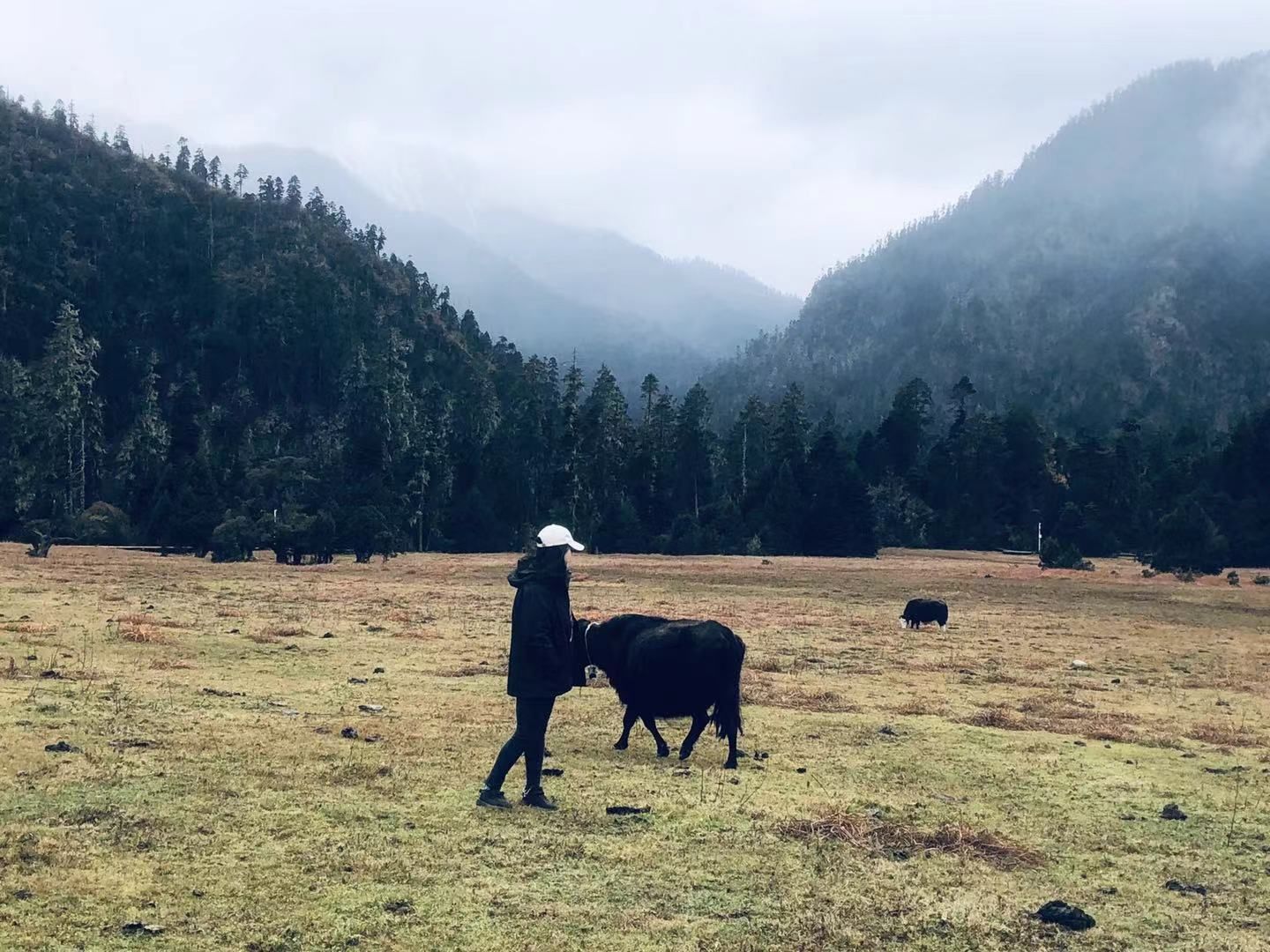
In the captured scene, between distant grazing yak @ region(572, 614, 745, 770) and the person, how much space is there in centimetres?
305

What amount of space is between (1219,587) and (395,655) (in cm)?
5317

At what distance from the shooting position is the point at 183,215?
196m

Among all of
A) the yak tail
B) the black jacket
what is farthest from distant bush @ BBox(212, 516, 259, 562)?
the black jacket

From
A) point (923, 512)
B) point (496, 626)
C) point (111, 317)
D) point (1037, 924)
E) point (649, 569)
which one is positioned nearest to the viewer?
point (1037, 924)

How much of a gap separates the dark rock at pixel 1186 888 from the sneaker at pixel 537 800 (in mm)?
6276

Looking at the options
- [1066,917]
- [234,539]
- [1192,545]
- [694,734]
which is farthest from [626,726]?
[1192,545]

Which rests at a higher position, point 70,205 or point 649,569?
point 70,205

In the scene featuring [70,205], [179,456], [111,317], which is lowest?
[179,456]

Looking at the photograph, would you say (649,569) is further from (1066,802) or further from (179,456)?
(179,456)

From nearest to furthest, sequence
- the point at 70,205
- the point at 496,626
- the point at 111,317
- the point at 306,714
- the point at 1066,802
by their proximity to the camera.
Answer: the point at 1066,802 → the point at 306,714 → the point at 496,626 → the point at 111,317 → the point at 70,205

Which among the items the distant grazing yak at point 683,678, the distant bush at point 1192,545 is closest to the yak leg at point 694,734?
the distant grazing yak at point 683,678

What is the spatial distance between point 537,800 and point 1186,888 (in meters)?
6.61

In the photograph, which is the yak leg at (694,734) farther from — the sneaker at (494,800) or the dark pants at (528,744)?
the sneaker at (494,800)

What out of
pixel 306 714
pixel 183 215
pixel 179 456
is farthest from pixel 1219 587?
pixel 183 215
